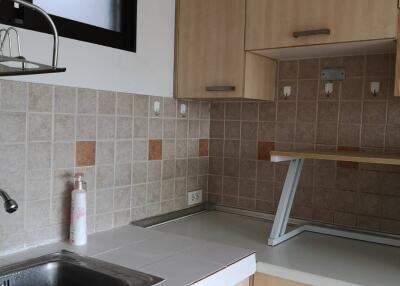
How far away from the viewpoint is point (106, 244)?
4.66ft

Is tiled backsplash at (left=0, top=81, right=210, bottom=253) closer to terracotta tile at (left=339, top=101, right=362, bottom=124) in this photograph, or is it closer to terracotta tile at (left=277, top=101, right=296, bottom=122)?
terracotta tile at (left=277, top=101, right=296, bottom=122)

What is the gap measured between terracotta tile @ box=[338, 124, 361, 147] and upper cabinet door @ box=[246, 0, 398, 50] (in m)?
0.46

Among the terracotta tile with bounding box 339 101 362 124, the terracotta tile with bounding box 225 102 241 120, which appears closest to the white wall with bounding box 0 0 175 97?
the terracotta tile with bounding box 225 102 241 120

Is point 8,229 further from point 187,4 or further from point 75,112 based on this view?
point 187,4

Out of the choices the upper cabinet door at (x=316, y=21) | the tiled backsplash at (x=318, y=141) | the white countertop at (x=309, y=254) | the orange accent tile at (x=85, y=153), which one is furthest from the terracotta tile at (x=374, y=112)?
the orange accent tile at (x=85, y=153)

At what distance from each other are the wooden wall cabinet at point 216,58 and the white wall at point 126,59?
63 mm

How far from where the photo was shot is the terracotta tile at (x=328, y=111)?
180cm

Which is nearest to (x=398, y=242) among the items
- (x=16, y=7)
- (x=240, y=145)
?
(x=240, y=145)

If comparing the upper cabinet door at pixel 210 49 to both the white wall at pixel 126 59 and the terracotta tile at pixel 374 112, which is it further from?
the terracotta tile at pixel 374 112

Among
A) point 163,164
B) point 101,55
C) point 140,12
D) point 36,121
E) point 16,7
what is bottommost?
point 163,164

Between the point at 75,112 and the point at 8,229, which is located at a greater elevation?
the point at 75,112

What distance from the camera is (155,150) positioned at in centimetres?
182

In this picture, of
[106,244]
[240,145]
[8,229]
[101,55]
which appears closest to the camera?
[8,229]

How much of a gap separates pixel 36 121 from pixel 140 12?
68cm
